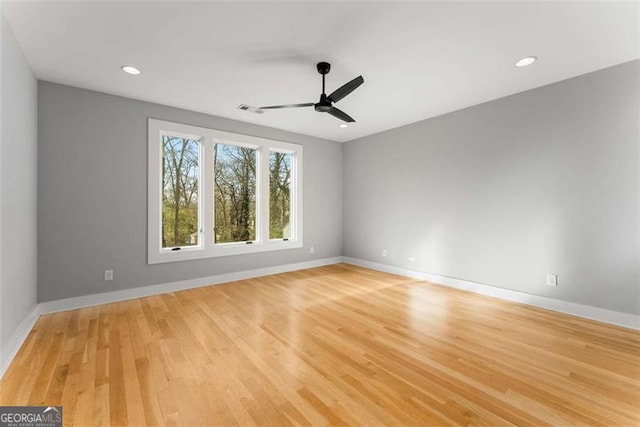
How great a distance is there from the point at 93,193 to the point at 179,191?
1.03 meters

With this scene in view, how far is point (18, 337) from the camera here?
2338mm

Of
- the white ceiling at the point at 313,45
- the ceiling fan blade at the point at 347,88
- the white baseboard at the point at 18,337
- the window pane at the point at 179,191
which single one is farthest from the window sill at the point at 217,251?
the ceiling fan blade at the point at 347,88

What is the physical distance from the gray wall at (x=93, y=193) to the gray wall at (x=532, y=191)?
365 cm

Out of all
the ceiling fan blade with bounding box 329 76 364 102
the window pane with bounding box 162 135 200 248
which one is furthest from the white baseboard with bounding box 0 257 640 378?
the ceiling fan blade with bounding box 329 76 364 102

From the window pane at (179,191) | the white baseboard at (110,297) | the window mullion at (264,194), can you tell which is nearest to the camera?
the white baseboard at (110,297)

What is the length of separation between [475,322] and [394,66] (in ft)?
9.42

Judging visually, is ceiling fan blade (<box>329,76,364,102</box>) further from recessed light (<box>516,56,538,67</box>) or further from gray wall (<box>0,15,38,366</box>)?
A: gray wall (<box>0,15,38,366</box>)

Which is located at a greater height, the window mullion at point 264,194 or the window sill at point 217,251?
the window mullion at point 264,194

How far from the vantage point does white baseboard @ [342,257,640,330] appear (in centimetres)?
276

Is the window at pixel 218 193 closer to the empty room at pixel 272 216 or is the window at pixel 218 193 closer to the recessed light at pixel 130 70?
the empty room at pixel 272 216

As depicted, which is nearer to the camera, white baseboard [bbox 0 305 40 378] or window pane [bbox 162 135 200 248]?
white baseboard [bbox 0 305 40 378]

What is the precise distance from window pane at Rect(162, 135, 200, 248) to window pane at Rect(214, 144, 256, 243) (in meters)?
0.34

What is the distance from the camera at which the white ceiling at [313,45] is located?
2020 mm

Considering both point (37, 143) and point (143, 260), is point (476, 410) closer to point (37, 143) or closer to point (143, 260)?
point (143, 260)
